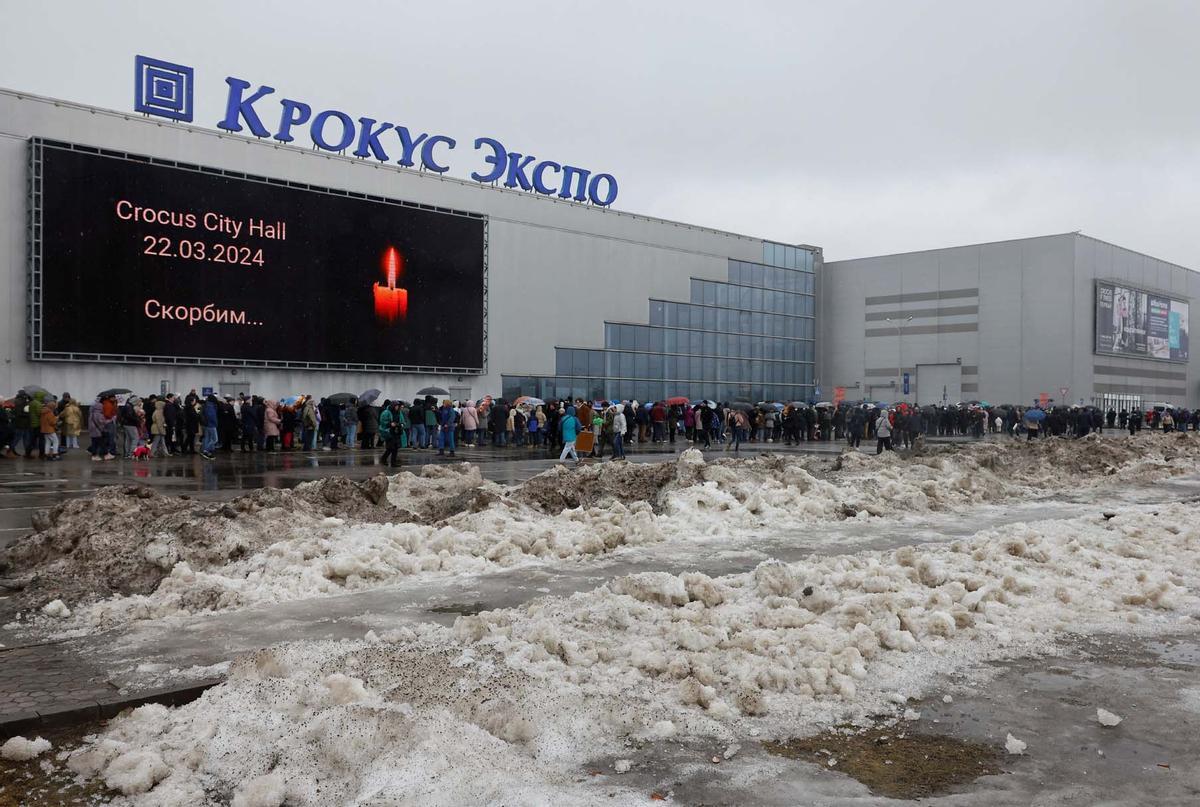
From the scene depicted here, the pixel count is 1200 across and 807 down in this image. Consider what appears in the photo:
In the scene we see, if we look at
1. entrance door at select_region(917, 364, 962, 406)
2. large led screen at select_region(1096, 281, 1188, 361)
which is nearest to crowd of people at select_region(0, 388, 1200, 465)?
entrance door at select_region(917, 364, 962, 406)

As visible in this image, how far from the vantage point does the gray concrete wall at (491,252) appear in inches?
1319

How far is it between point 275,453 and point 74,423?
548cm

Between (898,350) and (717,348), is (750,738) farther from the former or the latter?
(898,350)

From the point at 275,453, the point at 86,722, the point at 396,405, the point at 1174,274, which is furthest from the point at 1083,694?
the point at 1174,274

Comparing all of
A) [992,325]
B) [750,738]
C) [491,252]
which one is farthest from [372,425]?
[992,325]

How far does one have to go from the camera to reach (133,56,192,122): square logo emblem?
3662 centimetres

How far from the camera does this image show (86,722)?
5.57 metres

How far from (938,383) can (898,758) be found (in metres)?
71.3

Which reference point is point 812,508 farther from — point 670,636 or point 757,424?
point 757,424

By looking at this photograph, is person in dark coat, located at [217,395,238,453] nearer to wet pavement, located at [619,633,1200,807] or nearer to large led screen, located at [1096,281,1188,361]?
wet pavement, located at [619,633,1200,807]

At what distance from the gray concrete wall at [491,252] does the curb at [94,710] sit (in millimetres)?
32534

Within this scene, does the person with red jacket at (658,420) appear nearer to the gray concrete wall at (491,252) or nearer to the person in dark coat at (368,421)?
the gray concrete wall at (491,252)

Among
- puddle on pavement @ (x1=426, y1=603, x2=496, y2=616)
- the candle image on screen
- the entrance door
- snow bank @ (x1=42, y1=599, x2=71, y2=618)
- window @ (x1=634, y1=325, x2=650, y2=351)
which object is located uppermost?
the candle image on screen

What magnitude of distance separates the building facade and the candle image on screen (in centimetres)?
3990
